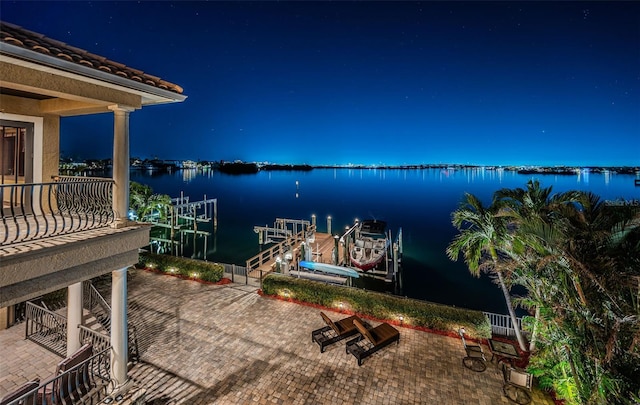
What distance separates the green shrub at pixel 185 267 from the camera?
1352cm

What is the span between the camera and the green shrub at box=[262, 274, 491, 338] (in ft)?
30.8

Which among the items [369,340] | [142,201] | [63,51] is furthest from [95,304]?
[142,201]

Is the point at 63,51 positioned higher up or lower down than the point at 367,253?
higher up

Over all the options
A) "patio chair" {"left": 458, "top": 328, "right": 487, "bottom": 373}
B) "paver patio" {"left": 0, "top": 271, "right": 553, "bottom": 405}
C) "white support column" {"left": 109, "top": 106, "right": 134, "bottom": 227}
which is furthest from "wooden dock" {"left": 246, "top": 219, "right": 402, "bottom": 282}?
"white support column" {"left": 109, "top": 106, "right": 134, "bottom": 227}

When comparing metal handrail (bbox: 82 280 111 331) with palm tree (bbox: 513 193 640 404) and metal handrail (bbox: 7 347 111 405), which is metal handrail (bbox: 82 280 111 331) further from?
palm tree (bbox: 513 193 640 404)

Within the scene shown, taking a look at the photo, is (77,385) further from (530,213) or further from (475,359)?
(530,213)

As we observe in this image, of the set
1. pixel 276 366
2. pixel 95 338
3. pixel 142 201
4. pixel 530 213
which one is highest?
pixel 530 213

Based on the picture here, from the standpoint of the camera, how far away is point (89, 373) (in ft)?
20.9

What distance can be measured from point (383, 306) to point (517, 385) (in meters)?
4.33

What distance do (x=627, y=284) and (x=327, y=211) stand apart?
46.1 meters

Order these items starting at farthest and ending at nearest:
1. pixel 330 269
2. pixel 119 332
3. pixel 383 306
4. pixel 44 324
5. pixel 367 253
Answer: pixel 367 253
pixel 330 269
pixel 383 306
pixel 44 324
pixel 119 332

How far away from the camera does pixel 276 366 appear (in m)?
7.66

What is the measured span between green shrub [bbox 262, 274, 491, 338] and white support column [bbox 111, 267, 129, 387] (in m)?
6.32

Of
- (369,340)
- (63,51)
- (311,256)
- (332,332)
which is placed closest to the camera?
(63,51)
